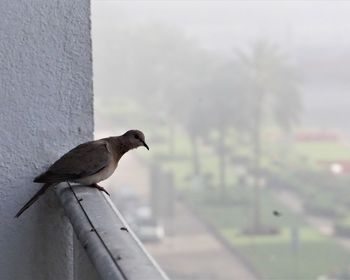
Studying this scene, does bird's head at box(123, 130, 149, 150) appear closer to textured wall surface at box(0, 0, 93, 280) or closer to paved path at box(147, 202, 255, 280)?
textured wall surface at box(0, 0, 93, 280)

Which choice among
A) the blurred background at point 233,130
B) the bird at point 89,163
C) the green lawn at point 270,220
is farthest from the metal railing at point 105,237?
Answer: the green lawn at point 270,220

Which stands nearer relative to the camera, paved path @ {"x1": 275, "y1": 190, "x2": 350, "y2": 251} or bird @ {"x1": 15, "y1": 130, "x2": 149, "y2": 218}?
bird @ {"x1": 15, "y1": 130, "x2": 149, "y2": 218}

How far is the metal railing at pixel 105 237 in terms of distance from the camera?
2.44 feet

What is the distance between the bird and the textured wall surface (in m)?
0.06

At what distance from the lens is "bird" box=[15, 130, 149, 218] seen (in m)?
1.16

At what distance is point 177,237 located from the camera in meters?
3.31

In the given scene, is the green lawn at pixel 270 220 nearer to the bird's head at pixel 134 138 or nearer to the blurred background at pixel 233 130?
the blurred background at pixel 233 130

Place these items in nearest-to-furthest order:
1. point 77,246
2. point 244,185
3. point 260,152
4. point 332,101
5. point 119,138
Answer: point 77,246 → point 119,138 → point 332,101 → point 260,152 → point 244,185

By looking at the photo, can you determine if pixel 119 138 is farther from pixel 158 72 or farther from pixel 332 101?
pixel 158 72

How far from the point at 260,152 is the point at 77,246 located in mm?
2255

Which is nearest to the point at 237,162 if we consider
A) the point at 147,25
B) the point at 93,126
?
the point at 147,25

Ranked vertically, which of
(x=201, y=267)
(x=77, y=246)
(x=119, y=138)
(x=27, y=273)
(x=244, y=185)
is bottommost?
(x=201, y=267)

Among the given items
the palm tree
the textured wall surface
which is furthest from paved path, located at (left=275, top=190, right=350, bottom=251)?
the textured wall surface

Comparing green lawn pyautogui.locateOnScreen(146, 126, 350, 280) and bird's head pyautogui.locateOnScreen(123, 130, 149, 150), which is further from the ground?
bird's head pyautogui.locateOnScreen(123, 130, 149, 150)
